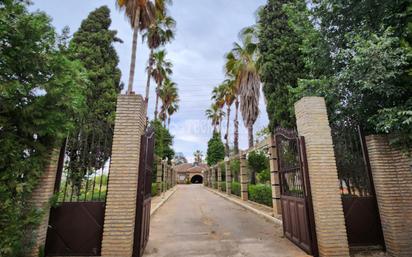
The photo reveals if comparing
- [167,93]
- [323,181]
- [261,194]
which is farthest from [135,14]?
[167,93]

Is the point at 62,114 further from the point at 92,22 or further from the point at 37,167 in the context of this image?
the point at 92,22

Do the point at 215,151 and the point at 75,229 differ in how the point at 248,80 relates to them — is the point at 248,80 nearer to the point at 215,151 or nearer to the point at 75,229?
the point at 75,229

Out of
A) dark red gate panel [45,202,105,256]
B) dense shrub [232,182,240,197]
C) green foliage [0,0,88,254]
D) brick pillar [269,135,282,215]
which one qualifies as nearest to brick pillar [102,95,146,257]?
dark red gate panel [45,202,105,256]

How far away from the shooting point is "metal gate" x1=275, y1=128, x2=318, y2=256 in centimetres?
467

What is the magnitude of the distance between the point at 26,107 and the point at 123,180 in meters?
2.06

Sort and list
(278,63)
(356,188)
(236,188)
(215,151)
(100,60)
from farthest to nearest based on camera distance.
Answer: (215,151) < (236,188) < (100,60) < (278,63) < (356,188)

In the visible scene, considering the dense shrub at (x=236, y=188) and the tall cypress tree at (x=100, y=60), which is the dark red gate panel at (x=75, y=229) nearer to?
the tall cypress tree at (x=100, y=60)

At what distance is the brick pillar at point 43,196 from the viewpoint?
4008mm

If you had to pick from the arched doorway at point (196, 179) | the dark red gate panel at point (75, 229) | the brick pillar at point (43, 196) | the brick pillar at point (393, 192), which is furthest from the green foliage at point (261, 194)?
the arched doorway at point (196, 179)

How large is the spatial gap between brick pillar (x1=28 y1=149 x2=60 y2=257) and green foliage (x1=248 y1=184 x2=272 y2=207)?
9.36m

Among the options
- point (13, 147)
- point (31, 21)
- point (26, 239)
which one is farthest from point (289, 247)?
point (31, 21)

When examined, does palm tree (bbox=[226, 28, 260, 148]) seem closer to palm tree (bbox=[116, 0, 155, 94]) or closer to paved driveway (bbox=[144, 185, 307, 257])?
palm tree (bbox=[116, 0, 155, 94])

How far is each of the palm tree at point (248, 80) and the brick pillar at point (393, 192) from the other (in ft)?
35.3

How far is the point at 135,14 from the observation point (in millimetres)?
11984
